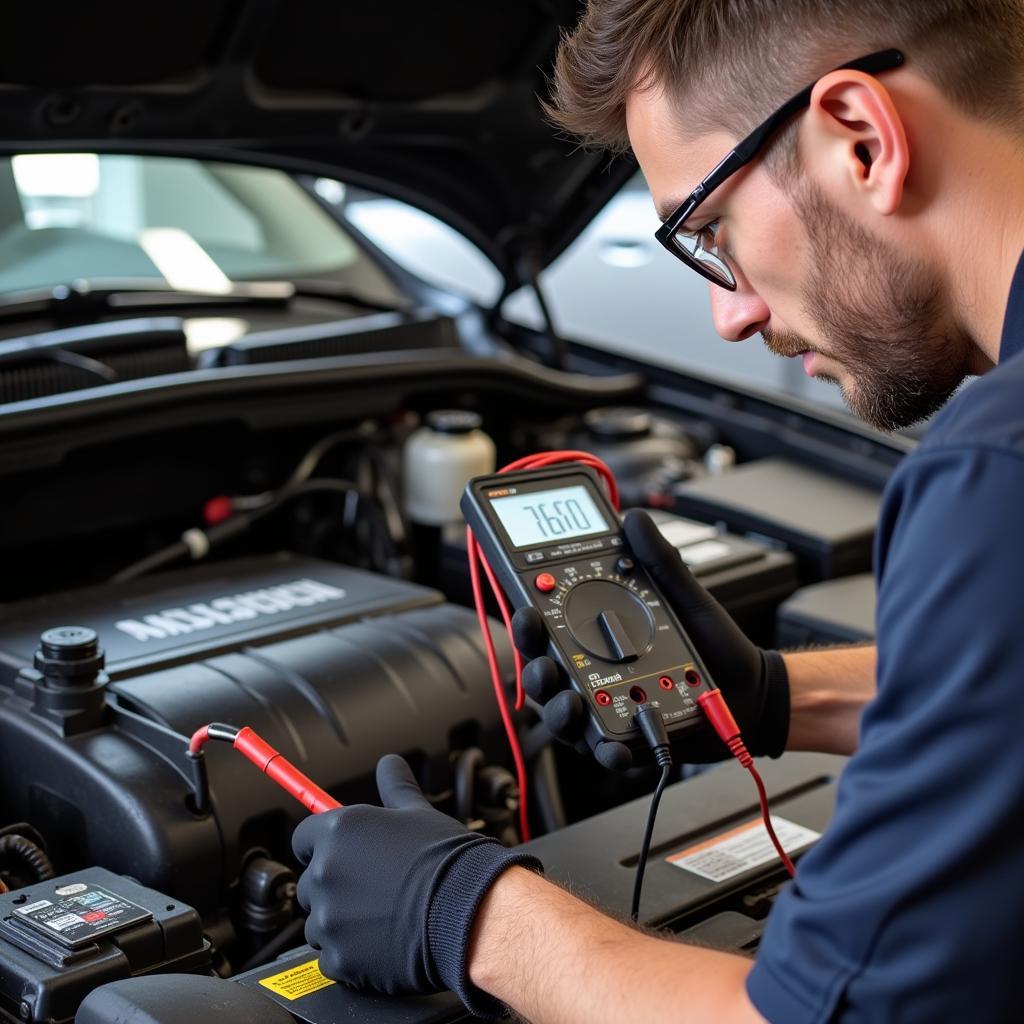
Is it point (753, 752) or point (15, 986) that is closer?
point (15, 986)

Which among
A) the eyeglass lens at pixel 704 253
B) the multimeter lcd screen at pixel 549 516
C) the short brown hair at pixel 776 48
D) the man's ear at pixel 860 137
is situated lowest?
the multimeter lcd screen at pixel 549 516

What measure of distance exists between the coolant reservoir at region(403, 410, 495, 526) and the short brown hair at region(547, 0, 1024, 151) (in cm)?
80

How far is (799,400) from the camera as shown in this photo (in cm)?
224

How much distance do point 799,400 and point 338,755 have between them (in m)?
1.20

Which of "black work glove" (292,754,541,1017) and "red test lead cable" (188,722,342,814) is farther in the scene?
"red test lead cable" (188,722,342,814)

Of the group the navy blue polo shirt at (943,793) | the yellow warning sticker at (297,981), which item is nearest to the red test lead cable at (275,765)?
the yellow warning sticker at (297,981)

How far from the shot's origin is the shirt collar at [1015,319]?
0.86m

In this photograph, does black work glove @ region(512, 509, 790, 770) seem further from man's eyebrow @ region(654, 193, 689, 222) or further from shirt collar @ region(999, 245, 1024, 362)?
shirt collar @ region(999, 245, 1024, 362)

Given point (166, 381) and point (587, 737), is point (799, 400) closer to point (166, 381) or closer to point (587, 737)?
point (166, 381)

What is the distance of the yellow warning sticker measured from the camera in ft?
3.24

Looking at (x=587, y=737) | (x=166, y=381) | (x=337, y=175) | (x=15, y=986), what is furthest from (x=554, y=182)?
(x=15, y=986)

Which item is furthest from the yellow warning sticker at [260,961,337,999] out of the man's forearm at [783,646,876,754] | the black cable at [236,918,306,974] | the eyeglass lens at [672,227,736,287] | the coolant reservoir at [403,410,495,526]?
the coolant reservoir at [403,410,495,526]

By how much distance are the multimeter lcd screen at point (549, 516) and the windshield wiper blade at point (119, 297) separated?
38.3 inches

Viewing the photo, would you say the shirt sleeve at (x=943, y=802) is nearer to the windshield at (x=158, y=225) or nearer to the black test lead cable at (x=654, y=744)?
the black test lead cable at (x=654, y=744)
